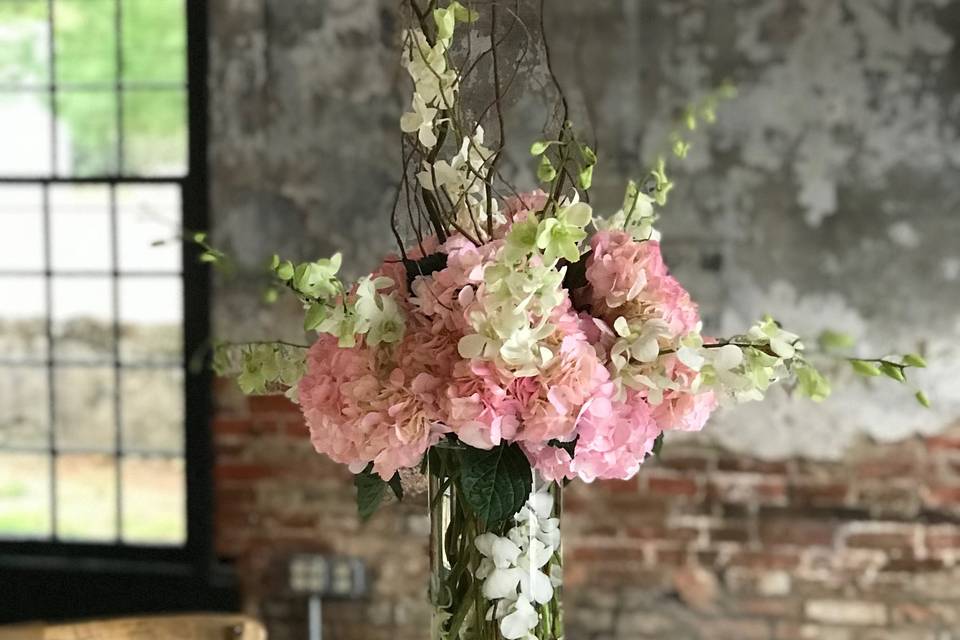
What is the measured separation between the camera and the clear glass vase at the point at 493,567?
4.12 feet

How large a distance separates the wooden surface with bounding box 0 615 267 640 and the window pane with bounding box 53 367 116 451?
1.34 metres

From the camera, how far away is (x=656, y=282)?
1.25 m

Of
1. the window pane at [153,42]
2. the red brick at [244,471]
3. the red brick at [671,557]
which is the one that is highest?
the window pane at [153,42]

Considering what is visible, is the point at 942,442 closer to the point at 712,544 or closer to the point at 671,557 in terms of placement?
the point at 712,544

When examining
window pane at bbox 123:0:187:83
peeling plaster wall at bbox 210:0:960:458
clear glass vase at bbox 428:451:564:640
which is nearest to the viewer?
clear glass vase at bbox 428:451:564:640

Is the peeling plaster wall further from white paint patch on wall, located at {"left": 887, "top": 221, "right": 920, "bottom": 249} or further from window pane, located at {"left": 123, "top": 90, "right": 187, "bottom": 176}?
window pane, located at {"left": 123, "top": 90, "right": 187, "bottom": 176}

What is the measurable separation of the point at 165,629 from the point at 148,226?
1.59 meters

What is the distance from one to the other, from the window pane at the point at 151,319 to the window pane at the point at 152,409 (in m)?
0.06

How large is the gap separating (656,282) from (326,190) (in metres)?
2.03

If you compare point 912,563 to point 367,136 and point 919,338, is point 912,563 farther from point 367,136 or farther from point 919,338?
point 367,136

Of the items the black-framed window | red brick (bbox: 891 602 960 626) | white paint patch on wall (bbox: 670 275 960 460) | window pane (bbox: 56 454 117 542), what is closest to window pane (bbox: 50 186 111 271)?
the black-framed window

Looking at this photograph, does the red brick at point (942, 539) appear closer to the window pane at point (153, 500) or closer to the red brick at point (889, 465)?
the red brick at point (889, 465)

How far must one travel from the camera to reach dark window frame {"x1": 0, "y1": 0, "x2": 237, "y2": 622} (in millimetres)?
3229

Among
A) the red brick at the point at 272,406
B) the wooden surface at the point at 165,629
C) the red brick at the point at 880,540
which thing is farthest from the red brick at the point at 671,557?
the wooden surface at the point at 165,629
